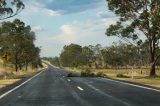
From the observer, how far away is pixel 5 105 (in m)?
14.5

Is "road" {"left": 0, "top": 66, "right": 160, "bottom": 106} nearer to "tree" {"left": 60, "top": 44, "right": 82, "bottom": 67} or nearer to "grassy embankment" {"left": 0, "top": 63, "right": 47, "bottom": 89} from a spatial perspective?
"grassy embankment" {"left": 0, "top": 63, "right": 47, "bottom": 89}

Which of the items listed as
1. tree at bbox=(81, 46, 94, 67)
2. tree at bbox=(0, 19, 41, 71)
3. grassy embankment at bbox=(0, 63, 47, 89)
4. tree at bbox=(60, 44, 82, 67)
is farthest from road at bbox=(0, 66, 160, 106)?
tree at bbox=(60, 44, 82, 67)

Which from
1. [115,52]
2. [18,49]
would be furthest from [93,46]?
[18,49]

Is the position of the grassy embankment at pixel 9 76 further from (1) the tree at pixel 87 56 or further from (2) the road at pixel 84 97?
(1) the tree at pixel 87 56

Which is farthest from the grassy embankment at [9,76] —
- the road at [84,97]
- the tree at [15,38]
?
the road at [84,97]

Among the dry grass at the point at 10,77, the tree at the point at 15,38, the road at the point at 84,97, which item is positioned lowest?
the road at the point at 84,97

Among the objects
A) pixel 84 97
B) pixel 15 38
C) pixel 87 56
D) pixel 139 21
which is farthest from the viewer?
pixel 87 56

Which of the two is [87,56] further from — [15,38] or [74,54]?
[15,38]

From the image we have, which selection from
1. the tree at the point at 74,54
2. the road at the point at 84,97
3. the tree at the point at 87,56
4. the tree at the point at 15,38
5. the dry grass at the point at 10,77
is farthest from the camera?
the tree at the point at 74,54

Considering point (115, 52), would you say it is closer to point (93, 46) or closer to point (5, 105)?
point (93, 46)

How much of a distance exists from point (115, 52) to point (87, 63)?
36.8 meters

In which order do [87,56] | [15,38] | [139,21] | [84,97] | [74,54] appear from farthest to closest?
[74,54]
[87,56]
[15,38]
[139,21]
[84,97]

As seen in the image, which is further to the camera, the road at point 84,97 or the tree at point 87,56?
the tree at point 87,56

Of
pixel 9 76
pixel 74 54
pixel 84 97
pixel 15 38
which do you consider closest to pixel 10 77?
pixel 9 76
